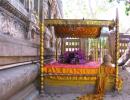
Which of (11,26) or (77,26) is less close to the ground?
(77,26)

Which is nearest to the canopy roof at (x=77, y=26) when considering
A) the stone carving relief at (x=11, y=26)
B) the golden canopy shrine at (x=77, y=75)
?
the golden canopy shrine at (x=77, y=75)

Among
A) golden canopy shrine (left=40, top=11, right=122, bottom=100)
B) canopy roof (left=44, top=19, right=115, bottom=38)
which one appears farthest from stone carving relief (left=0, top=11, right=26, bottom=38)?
canopy roof (left=44, top=19, right=115, bottom=38)

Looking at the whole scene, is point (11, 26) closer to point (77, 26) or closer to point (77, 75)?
point (77, 75)

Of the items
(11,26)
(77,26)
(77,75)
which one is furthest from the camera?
(77,26)

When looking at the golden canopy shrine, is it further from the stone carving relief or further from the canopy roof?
the stone carving relief

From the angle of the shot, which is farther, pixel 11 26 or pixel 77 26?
pixel 77 26

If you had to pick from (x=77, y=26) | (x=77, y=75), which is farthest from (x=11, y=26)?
(x=77, y=26)

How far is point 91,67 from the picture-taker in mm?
7590

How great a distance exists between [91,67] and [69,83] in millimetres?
610

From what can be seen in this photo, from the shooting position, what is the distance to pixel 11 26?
579 centimetres

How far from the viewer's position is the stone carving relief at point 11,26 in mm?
5129

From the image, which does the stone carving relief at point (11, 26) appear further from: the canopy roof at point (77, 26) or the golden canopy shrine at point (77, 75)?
the canopy roof at point (77, 26)

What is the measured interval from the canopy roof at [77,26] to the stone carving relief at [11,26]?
94cm

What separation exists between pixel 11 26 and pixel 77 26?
105 inches
